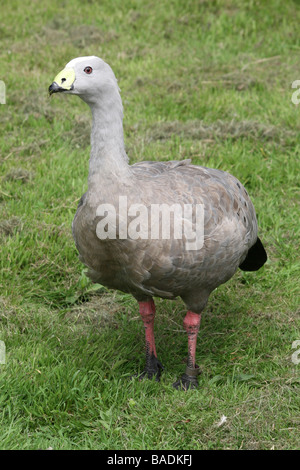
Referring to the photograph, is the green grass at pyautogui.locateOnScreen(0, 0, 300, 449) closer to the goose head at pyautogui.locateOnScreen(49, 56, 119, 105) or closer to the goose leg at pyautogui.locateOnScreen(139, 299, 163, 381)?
the goose leg at pyautogui.locateOnScreen(139, 299, 163, 381)

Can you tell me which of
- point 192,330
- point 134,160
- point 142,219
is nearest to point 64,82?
point 142,219

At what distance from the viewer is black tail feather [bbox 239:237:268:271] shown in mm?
4633

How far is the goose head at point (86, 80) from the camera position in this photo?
11.4ft

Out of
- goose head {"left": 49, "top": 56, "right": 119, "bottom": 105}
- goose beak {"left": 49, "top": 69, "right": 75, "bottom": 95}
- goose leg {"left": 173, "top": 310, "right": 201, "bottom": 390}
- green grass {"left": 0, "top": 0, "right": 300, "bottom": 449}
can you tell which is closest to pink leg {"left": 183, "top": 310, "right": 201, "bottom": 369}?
goose leg {"left": 173, "top": 310, "right": 201, "bottom": 390}

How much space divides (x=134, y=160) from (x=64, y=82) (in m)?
2.85

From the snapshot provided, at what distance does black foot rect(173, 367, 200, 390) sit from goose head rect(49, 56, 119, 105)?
1.80 meters

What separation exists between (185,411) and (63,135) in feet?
11.8

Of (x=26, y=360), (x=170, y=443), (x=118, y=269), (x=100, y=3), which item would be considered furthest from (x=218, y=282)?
(x=100, y=3)

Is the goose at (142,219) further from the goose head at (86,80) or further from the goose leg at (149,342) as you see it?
the goose leg at (149,342)

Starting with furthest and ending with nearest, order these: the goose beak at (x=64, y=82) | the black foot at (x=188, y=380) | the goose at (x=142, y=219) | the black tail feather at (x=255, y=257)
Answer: the black tail feather at (x=255, y=257), the black foot at (x=188, y=380), the goose at (x=142, y=219), the goose beak at (x=64, y=82)

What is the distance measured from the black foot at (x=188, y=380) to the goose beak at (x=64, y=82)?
1.92 m

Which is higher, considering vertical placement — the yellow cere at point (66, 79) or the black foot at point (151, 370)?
the yellow cere at point (66, 79)

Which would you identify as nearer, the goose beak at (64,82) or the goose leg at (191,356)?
the goose beak at (64,82)

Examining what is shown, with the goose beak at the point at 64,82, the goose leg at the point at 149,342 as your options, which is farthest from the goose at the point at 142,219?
the goose leg at the point at 149,342
